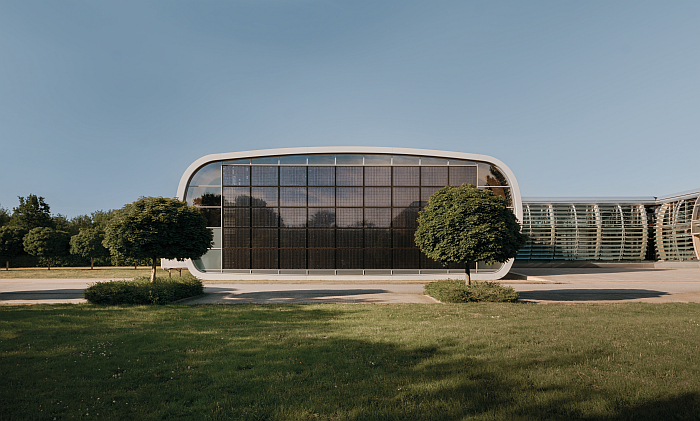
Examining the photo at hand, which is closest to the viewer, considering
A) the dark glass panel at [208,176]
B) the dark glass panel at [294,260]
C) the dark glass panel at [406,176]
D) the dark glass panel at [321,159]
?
the dark glass panel at [294,260]

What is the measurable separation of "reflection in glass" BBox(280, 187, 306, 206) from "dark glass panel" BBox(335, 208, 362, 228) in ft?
9.94

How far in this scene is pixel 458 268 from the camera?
95.9 ft

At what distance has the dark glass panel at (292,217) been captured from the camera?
2919 centimetres

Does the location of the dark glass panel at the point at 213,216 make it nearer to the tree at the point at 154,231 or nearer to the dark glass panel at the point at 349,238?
the dark glass panel at the point at 349,238

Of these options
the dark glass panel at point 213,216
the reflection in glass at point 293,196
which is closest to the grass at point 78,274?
the dark glass panel at point 213,216

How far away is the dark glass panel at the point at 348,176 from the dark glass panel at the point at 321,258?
571 cm

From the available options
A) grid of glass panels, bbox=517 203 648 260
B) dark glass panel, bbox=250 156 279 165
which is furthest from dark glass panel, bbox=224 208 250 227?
grid of glass panels, bbox=517 203 648 260

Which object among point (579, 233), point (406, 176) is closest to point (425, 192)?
point (406, 176)

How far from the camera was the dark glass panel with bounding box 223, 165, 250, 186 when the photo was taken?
29.7 metres

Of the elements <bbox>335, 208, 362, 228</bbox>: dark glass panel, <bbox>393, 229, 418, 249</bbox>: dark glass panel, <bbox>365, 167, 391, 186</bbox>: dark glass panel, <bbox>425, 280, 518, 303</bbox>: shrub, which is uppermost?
<bbox>365, 167, 391, 186</bbox>: dark glass panel

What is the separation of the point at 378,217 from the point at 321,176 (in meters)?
5.81

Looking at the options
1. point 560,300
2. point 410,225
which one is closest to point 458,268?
point 410,225

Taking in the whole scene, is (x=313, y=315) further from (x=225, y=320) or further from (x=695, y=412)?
(x=695, y=412)

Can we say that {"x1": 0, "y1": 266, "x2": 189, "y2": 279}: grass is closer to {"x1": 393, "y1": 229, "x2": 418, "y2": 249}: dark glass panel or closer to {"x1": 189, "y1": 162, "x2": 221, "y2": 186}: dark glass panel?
{"x1": 189, "y1": 162, "x2": 221, "y2": 186}: dark glass panel
